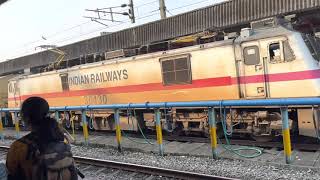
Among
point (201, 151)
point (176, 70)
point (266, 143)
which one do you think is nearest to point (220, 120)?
point (266, 143)

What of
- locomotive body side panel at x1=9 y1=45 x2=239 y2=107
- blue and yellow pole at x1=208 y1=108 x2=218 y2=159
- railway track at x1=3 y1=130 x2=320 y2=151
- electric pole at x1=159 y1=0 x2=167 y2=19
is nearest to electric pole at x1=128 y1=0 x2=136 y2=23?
electric pole at x1=159 y1=0 x2=167 y2=19

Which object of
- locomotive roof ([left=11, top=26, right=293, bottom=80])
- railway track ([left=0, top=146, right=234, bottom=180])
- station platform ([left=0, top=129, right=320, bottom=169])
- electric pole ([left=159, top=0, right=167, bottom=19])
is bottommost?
railway track ([left=0, top=146, right=234, bottom=180])

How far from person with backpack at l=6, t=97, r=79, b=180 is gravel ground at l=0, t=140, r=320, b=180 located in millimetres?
5627

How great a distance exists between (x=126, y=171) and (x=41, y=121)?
694cm

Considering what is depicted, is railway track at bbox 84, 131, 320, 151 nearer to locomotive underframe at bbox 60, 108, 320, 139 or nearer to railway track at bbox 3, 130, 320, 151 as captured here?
railway track at bbox 3, 130, 320, 151

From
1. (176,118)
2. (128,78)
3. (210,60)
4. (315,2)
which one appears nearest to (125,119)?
(128,78)

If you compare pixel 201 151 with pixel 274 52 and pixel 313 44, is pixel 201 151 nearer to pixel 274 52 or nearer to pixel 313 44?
pixel 274 52

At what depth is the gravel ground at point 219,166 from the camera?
818cm

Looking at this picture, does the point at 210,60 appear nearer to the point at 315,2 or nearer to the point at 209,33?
the point at 209,33

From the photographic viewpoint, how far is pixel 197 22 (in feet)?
67.5

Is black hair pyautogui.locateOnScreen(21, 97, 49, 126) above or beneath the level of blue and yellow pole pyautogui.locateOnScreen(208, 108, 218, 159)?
above

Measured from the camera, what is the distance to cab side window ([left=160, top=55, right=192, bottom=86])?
13.5m

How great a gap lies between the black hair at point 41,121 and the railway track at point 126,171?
527 centimetres

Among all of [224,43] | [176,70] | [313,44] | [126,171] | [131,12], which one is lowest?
[126,171]
